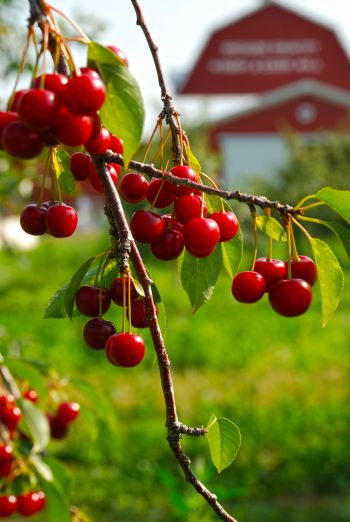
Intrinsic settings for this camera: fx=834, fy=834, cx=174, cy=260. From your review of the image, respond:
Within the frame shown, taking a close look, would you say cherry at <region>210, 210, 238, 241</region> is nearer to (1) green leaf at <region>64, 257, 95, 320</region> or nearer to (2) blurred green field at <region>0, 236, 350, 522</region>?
(1) green leaf at <region>64, 257, 95, 320</region>

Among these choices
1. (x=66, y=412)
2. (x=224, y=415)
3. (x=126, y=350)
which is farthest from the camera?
(x=224, y=415)

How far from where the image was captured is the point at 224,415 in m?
5.61

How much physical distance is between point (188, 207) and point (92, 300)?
17cm

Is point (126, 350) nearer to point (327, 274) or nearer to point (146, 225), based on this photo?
point (146, 225)

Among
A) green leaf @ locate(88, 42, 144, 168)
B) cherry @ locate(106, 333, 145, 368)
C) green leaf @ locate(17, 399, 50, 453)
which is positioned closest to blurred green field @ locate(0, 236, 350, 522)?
green leaf @ locate(17, 399, 50, 453)

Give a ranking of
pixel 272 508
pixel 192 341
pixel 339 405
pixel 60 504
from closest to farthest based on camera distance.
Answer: pixel 60 504 → pixel 272 508 → pixel 339 405 → pixel 192 341

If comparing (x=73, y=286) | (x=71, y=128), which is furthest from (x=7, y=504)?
(x=71, y=128)

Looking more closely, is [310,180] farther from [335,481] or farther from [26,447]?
[26,447]

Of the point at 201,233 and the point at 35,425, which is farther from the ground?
the point at 201,233

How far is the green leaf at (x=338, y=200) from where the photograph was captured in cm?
90

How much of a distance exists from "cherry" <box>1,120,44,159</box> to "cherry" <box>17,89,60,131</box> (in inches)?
0.5

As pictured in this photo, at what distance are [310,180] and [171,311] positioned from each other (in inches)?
183

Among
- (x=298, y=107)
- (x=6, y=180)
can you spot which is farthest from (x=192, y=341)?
(x=298, y=107)

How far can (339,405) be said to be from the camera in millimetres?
5715
